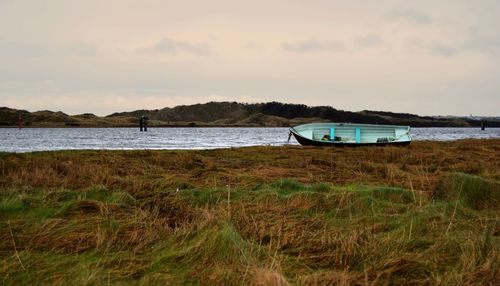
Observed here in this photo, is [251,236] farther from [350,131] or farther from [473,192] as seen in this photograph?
[350,131]

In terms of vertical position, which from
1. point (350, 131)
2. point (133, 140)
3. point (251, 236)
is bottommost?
point (133, 140)

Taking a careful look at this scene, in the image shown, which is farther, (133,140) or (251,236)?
(133,140)

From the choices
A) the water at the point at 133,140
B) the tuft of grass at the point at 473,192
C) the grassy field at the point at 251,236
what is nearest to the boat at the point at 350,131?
the water at the point at 133,140

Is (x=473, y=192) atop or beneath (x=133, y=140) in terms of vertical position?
atop

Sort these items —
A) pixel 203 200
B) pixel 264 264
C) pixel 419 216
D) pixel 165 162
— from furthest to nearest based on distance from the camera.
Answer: pixel 165 162 < pixel 203 200 < pixel 419 216 < pixel 264 264

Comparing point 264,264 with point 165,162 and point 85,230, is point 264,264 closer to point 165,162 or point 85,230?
point 85,230

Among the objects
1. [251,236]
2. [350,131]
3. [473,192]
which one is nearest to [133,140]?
[350,131]

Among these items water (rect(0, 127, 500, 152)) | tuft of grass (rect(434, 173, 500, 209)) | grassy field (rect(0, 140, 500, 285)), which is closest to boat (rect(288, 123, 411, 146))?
water (rect(0, 127, 500, 152))

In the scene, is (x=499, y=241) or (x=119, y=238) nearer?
(x=499, y=241)

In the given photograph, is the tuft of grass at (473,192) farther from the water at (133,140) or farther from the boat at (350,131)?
the water at (133,140)

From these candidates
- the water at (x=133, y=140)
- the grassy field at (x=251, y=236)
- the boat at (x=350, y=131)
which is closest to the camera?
the grassy field at (x=251, y=236)

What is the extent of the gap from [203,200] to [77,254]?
326 centimetres

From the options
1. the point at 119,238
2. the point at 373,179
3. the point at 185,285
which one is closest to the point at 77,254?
the point at 119,238

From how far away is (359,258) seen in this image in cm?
482
